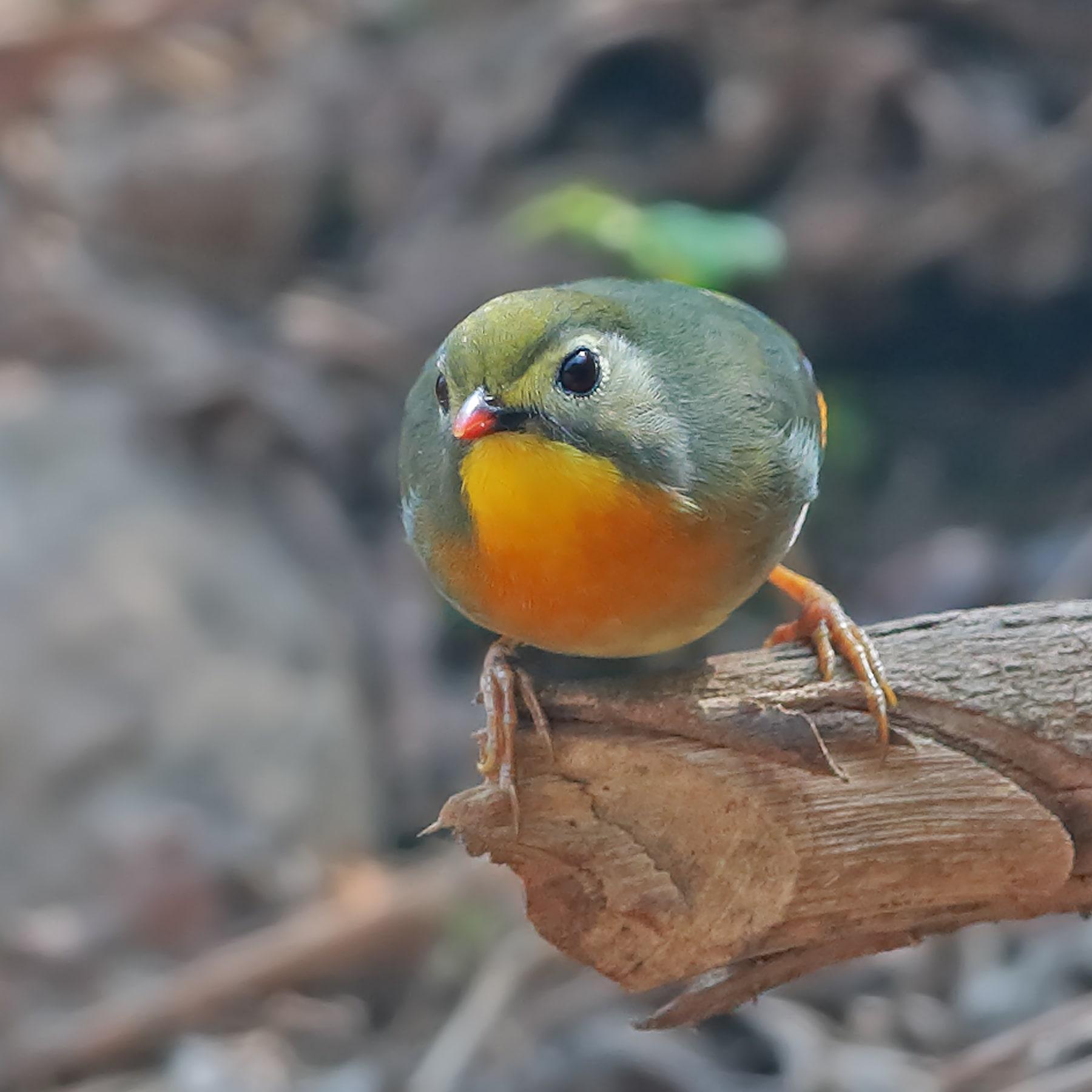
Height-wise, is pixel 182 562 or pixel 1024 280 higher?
pixel 1024 280

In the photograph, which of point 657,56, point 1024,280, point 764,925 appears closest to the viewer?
point 764,925

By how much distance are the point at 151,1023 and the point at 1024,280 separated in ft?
15.0

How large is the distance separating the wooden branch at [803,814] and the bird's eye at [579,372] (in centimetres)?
52

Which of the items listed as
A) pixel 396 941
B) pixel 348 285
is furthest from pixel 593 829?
pixel 348 285

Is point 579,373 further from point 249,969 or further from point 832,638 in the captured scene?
point 249,969

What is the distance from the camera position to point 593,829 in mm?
2172

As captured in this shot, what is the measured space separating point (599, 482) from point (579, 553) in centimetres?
12

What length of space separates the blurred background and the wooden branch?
166cm

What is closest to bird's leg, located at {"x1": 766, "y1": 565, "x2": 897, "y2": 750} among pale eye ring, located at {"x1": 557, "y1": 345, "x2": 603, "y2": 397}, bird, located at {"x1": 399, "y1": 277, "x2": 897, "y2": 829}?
bird, located at {"x1": 399, "y1": 277, "x2": 897, "y2": 829}

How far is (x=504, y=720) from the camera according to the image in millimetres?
2289

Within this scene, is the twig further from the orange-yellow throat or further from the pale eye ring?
the pale eye ring

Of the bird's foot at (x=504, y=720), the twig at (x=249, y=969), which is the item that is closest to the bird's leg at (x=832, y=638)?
the bird's foot at (x=504, y=720)

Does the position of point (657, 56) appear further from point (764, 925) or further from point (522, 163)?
point (764, 925)

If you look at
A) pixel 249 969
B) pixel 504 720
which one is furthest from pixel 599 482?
pixel 249 969
